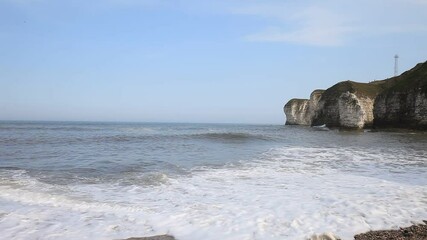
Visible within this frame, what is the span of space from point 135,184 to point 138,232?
169 inches

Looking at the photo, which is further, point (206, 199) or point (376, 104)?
point (376, 104)

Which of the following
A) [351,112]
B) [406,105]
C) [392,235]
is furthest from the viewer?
[351,112]

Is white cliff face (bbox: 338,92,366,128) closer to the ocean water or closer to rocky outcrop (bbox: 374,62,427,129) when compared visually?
rocky outcrop (bbox: 374,62,427,129)

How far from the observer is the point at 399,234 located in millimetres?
5609

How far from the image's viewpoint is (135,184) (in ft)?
Answer: 32.8

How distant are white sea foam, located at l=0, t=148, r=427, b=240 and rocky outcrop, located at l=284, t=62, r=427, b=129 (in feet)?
121

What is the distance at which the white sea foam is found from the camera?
5902mm

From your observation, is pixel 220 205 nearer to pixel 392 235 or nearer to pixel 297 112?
pixel 392 235

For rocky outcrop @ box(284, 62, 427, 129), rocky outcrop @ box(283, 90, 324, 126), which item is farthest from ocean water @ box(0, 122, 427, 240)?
rocky outcrop @ box(283, 90, 324, 126)

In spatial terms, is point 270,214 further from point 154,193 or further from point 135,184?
point 135,184

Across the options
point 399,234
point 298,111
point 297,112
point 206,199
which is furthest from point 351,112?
point 399,234

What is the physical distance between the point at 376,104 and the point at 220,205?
52.7m

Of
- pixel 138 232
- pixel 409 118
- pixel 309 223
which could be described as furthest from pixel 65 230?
pixel 409 118

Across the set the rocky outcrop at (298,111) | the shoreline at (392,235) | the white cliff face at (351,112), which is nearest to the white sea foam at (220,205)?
the shoreline at (392,235)
